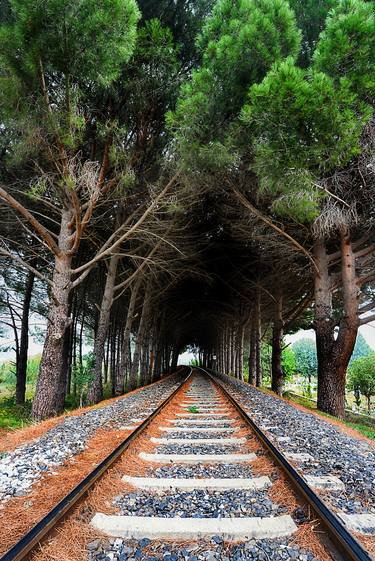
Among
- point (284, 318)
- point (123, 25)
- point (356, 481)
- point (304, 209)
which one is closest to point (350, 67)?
point (304, 209)

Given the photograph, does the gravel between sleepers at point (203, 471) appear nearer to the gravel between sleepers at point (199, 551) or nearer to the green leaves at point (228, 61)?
the gravel between sleepers at point (199, 551)

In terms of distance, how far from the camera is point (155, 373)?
83.6ft

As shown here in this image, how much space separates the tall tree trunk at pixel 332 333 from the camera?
9336mm

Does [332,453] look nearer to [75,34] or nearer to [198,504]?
[198,504]

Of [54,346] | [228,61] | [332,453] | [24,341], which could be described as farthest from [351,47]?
[24,341]

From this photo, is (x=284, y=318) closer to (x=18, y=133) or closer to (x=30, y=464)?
(x=18, y=133)

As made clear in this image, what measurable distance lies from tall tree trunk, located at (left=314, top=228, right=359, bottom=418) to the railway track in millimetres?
5619

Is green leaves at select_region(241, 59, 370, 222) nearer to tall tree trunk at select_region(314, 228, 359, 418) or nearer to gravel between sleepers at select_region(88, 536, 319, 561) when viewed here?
tall tree trunk at select_region(314, 228, 359, 418)

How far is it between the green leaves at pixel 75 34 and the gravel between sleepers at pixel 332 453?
666 cm

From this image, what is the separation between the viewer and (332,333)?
32.4 ft

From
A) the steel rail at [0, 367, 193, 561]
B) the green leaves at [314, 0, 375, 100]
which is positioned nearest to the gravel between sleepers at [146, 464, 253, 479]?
the steel rail at [0, 367, 193, 561]

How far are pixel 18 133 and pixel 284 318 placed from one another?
13613 mm

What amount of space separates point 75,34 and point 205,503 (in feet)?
22.9

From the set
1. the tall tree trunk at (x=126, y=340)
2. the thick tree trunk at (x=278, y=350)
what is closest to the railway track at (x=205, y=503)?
the tall tree trunk at (x=126, y=340)
